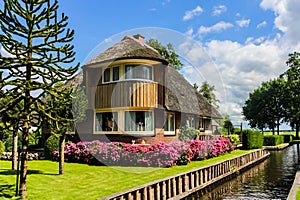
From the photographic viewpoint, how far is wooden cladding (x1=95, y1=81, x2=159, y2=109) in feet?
70.1

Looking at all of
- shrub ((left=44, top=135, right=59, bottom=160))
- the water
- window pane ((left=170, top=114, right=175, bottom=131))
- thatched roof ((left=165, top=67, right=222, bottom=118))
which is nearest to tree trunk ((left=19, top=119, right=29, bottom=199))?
the water

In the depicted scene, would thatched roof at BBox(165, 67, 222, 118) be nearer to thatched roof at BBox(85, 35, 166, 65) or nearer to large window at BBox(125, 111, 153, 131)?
large window at BBox(125, 111, 153, 131)

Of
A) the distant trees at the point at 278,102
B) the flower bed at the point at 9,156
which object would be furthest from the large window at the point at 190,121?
the distant trees at the point at 278,102

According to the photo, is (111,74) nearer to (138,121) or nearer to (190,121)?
(138,121)

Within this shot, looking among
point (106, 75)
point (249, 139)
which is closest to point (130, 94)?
point (106, 75)

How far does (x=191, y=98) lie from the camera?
31969 millimetres

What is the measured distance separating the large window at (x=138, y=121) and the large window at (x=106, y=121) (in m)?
1.05

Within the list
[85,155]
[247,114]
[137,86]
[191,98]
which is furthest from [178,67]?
[247,114]

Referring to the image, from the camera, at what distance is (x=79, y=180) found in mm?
13758

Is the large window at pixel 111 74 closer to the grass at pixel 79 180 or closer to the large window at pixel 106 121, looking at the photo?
the large window at pixel 106 121

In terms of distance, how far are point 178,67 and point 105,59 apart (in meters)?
21.9

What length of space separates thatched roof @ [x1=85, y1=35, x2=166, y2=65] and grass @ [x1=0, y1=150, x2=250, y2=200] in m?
8.04

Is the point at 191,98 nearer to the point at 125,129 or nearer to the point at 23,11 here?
the point at 125,129

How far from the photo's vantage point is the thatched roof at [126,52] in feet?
70.9
